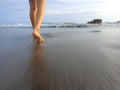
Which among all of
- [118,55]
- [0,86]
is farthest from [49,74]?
[118,55]

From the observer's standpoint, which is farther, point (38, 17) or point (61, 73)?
point (38, 17)

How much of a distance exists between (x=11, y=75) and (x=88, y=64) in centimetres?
70

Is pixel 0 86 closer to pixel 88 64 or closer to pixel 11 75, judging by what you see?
pixel 11 75

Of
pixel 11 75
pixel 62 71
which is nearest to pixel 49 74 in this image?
pixel 62 71

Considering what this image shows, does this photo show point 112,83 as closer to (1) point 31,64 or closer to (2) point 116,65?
(2) point 116,65

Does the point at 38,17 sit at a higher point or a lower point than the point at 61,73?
higher

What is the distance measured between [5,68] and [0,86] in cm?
53

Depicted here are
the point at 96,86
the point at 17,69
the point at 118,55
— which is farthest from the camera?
the point at 118,55

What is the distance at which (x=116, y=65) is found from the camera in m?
2.12

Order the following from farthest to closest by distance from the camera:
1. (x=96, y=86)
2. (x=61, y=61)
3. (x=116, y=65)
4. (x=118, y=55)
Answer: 1. (x=118, y=55)
2. (x=61, y=61)
3. (x=116, y=65)
4. (x=96, y=86)

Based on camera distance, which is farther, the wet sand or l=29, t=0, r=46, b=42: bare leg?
l=29, t=0, r=46, b=42: bare leg

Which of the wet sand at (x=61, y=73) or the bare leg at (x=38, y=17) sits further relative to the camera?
the bare leg at (x=38, y=17)

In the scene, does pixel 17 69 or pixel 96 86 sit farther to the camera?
pixel 17 69

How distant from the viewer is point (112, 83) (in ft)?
5.10
